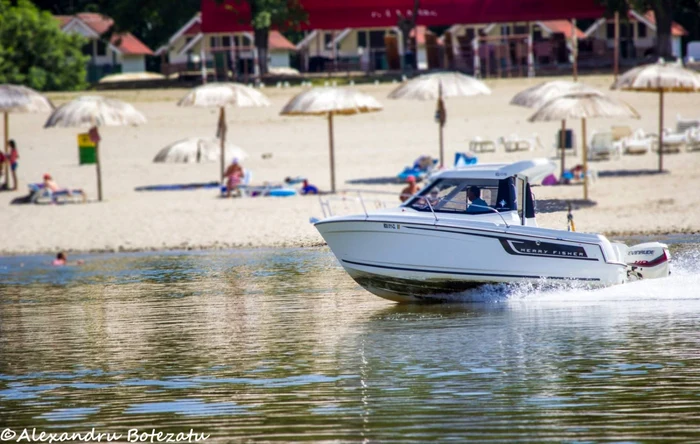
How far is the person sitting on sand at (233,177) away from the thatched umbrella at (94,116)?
2493 millimetres

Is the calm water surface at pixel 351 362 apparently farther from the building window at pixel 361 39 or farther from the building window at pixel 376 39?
the building window at pixel 361 39

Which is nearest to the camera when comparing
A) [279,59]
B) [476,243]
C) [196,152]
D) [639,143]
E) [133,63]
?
[476,243]

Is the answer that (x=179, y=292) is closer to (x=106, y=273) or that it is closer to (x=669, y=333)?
(x=106, y=273)

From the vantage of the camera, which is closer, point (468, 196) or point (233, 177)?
point (468, 196)

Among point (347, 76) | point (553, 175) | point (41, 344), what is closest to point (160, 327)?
point (41, 344)

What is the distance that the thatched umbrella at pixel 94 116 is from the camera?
89.1 ft

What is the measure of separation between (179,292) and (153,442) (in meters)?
8.76

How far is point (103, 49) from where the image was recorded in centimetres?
7231

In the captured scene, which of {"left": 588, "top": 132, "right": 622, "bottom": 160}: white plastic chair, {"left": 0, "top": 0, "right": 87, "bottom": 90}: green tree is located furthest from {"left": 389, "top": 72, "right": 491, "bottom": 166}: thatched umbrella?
{"left": 0, "top": 0, "right": 87, "bottom": 90}: green tree

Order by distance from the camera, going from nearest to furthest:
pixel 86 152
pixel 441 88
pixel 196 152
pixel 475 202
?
pixel 475 202 → pixel 441 88 → pixel 196 152 → pixel 86 152

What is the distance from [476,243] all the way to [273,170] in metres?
16.0

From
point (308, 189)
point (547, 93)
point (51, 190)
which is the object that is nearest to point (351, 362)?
point (308, 189)

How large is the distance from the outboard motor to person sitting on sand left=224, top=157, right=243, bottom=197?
43.5 ft

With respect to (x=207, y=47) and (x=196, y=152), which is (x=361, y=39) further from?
(x=196, y=152)
